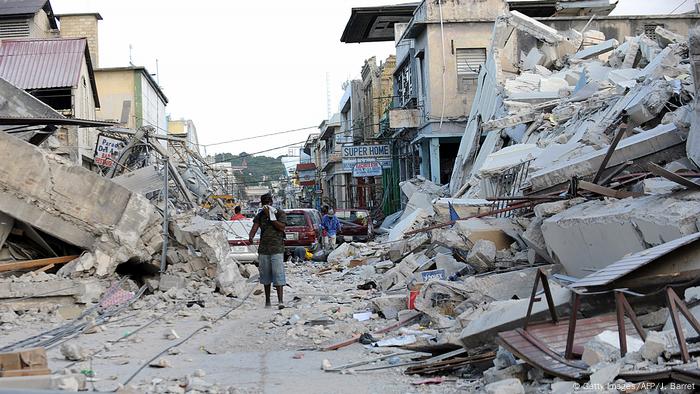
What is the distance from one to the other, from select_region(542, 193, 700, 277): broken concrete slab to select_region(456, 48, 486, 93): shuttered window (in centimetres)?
2186

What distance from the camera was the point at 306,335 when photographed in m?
9.59

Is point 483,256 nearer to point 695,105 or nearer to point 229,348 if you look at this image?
point 695,105

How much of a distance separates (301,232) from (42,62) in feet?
36.7

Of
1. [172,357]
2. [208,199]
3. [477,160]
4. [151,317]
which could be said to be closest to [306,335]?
[172,357]

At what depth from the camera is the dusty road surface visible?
6867 mm

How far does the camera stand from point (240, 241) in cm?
2058

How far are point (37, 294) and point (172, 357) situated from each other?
4349 mm

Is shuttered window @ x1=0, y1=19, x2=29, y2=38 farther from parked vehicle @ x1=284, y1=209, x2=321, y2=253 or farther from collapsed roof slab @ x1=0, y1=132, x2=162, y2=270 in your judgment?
collapsed roof slab @ x1=0, y1=132, x2=162, y2=270

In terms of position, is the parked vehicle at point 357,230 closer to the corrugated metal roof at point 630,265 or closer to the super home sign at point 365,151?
the super home sign at point 365,151

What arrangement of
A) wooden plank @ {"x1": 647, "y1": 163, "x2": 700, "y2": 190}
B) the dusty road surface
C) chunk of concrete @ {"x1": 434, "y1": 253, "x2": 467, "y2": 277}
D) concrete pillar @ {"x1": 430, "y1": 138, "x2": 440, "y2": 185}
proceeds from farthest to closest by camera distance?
concrete pillar @ {"x1": 430, "y1": 138, "x2": 440, "y2": 185} → chunk of concrete @ {"x1": 434, "y1": 253, "x2": 467, "y2": 277} → wooden plank @ {"x1": 647, "y1": 163, "x2": 700, "y2": 190} → the dusty road surface

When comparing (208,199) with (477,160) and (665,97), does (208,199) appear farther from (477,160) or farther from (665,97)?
(665,97)

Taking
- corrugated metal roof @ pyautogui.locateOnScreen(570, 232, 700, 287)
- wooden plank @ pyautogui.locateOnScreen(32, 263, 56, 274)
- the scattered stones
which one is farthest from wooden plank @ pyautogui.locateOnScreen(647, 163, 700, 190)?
wooden plank @ pyautogui.locateOnScreen(32, 263, 56, 274)

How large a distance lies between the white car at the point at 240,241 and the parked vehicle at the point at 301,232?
12.3 ft

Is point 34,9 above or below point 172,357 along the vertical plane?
above
